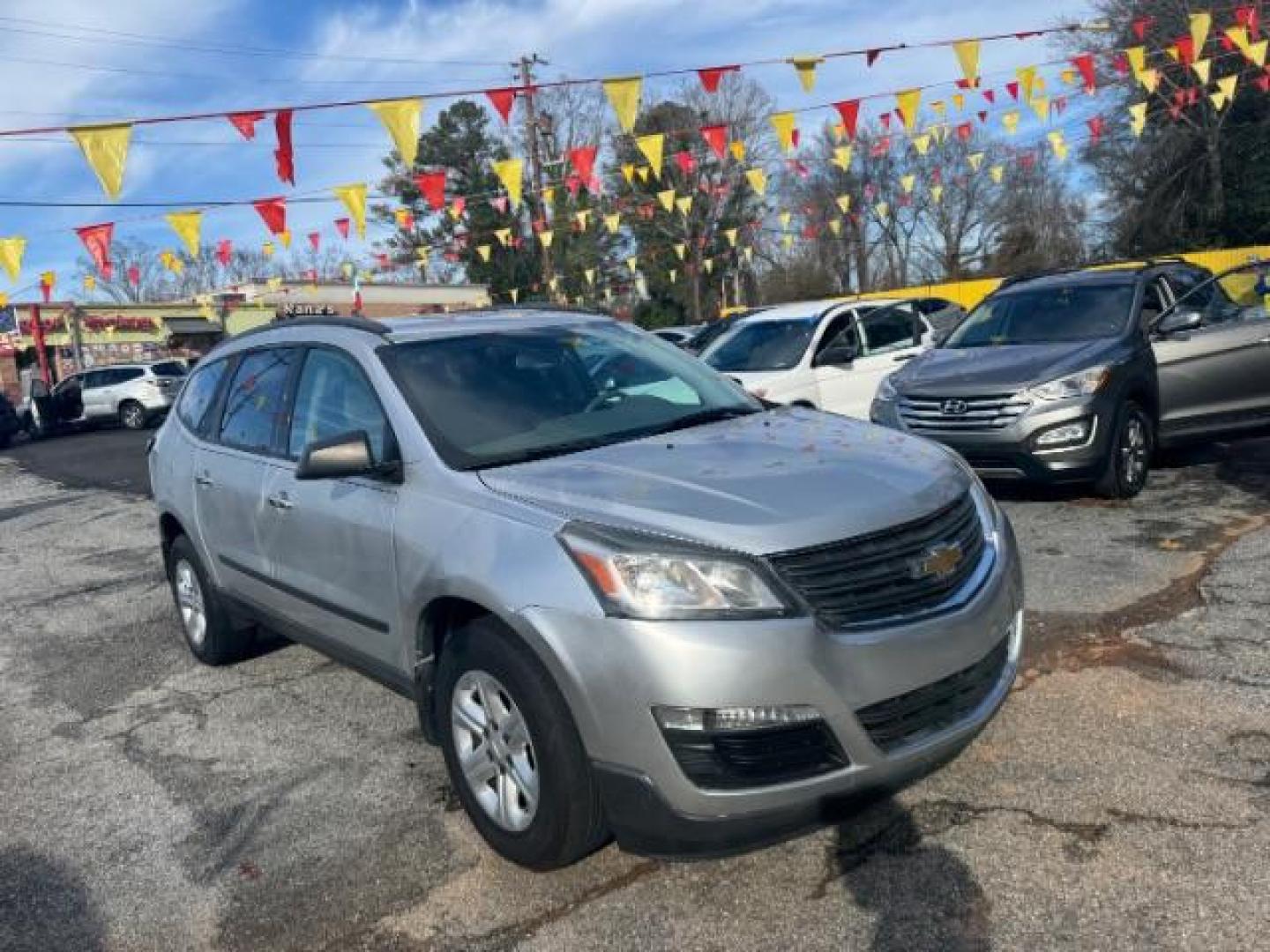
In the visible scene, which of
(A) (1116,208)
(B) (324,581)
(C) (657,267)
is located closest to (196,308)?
(C) (657,267)

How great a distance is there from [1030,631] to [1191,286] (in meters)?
5.21

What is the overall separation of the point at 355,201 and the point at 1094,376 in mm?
10894

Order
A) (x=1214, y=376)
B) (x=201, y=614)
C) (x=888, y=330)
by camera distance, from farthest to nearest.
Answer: (x=888, y=330) → (x=1214, y=376) → (x=201, y=614)

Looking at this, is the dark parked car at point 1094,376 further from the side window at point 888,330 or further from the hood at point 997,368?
the side window at point 888,330

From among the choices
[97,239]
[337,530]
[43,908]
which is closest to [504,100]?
[97,239]

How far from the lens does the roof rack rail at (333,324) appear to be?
4094 mm

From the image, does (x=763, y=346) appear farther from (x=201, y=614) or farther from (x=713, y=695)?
(x=713, y=695)

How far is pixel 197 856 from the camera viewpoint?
3.47m

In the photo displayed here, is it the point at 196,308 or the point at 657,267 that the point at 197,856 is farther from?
the point at 657,267

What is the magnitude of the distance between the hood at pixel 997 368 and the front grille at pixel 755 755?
504 centimetres

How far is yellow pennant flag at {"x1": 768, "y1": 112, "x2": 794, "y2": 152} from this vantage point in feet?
45.1

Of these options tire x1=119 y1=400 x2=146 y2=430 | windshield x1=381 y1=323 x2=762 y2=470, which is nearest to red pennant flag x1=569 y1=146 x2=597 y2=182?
windshield x1=381 y1=323 x2=762 y2=470

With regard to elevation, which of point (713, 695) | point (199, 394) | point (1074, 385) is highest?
point (199, 394)

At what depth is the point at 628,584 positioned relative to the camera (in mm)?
2713
